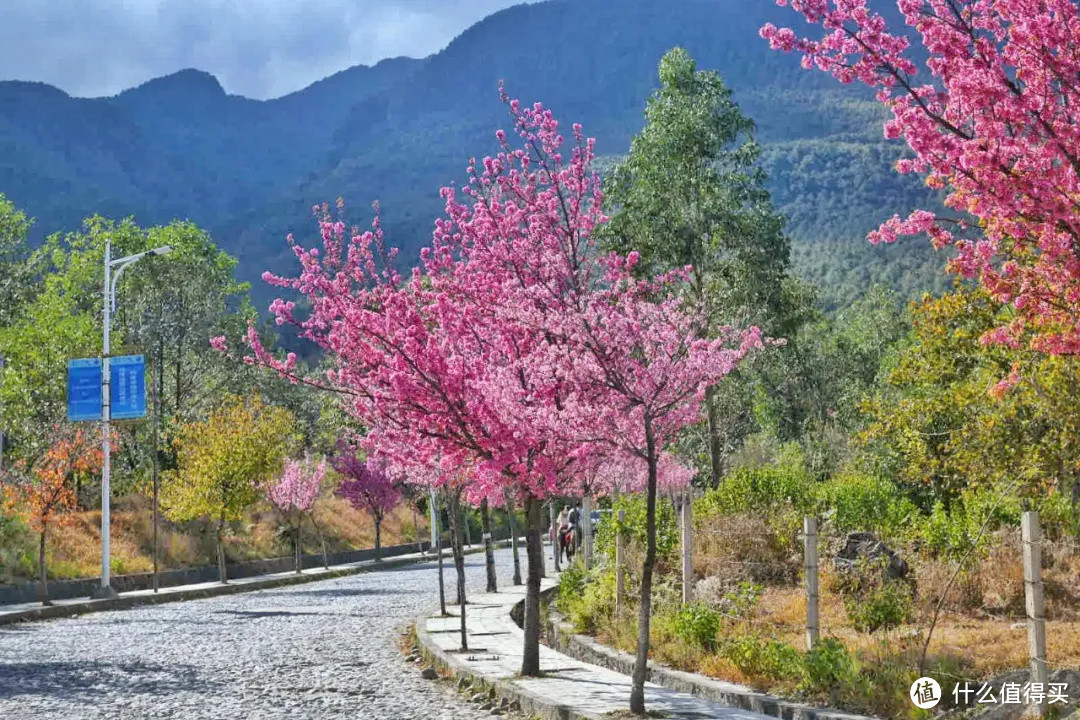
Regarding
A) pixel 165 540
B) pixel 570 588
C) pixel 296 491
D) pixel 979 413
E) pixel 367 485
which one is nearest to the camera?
pixel 570 588

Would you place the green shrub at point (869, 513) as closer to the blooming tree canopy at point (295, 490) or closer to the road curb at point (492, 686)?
the road curb at point (492, 686)

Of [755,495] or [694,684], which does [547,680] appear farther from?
[755,495]

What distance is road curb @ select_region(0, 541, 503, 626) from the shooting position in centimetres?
2629

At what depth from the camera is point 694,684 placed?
1173cm

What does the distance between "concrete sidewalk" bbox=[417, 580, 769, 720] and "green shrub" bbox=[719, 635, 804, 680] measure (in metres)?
0.66

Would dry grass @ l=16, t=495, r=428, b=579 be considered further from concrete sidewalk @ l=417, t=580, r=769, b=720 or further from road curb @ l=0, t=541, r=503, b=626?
concrete sidewalk @ l=417, t=580, r=769, b=720

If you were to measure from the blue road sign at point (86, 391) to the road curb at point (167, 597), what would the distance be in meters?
5.25

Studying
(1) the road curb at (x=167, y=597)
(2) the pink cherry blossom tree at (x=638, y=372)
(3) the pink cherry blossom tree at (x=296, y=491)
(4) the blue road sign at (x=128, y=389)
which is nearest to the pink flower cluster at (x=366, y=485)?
(1) the road curb at (x=167, y=597)

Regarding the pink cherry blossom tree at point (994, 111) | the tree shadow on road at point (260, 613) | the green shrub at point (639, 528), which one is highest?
the pink cherry blossom tree at point (994, 111)

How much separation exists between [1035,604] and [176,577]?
33.3 meters

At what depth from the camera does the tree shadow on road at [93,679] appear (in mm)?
13383

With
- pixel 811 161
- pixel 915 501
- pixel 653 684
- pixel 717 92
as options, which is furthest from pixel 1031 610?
pixel 811 161

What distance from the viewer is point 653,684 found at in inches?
488

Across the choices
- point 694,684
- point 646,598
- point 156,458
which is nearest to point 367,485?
point 156,458
